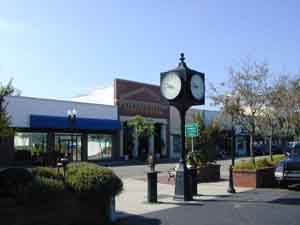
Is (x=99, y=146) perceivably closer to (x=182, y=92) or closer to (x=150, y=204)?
(x=182, y=92)

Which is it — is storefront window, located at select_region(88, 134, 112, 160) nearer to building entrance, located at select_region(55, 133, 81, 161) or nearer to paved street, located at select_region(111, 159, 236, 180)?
building entrance, located at select_region(55, 133, 81, 161)

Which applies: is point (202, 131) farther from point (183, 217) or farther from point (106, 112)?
point (106, 112)

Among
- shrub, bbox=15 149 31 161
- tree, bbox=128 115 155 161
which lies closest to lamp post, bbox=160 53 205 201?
A: shrub, bbox=15 149 31 161

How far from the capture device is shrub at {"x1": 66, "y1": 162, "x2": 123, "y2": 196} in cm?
920

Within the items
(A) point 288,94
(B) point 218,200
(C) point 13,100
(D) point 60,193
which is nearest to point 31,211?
(D) point 60,193

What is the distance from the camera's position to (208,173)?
2095 centimetres

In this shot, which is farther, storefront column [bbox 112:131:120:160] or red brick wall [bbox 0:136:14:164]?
storefront column [bbox 112:131:120:160]

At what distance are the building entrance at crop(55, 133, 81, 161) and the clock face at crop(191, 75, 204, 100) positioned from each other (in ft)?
81.4

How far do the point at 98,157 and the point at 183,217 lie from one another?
107 ft

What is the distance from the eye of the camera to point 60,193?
8.48m

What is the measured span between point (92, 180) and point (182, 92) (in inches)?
221

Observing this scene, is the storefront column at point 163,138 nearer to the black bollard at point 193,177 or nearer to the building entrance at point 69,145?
the building entrance at point 69,145

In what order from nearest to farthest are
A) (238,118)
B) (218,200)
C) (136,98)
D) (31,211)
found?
(31,211), (218,200), (238,118), (136,98)

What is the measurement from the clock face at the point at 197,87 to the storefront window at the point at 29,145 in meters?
23.8
